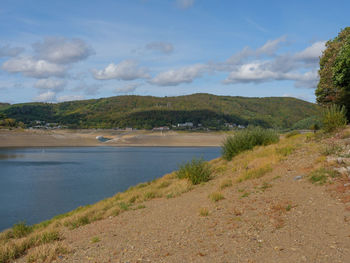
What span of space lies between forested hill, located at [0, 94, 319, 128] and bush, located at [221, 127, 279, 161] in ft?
329

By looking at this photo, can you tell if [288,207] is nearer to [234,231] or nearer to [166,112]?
[234,231]

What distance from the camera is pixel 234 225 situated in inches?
262

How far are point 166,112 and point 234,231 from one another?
5609 inches

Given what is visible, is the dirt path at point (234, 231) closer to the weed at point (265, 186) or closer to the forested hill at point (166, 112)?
the weed at point (265, 186)

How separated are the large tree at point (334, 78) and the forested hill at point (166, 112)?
9256 cm

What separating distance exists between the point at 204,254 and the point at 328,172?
18.1ft

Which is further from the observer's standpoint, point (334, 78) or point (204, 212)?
point (334, 78)

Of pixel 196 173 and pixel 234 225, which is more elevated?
pixel 196 173

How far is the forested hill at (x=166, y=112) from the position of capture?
134875mm

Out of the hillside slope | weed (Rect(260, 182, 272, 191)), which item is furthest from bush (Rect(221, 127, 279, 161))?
weed (Rect(260, 182, 272, 191))

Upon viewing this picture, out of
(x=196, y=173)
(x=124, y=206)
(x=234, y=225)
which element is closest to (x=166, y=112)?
(x=196, y=173)

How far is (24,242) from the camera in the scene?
7207mm

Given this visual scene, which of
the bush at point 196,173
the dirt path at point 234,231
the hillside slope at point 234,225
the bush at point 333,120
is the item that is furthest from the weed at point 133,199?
the bush at point 333,120

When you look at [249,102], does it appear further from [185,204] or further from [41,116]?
[185,204]
